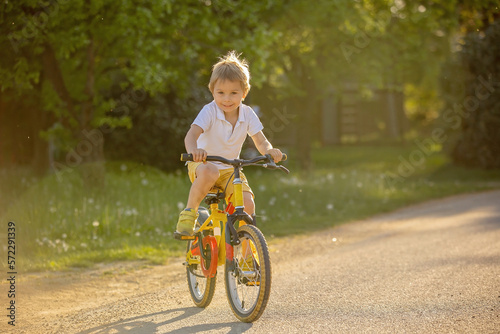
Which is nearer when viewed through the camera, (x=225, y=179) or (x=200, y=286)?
(x=225, y=179)

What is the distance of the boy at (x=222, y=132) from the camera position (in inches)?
197

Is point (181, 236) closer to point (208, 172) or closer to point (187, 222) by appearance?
point (187, 222)

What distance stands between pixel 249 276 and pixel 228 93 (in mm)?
1358

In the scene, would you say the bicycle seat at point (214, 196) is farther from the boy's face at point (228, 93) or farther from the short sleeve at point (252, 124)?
the boy's face at point (228, 93)

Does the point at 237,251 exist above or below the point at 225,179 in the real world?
below

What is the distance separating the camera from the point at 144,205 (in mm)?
10680

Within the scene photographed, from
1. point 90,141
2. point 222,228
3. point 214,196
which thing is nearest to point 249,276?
point 222,228

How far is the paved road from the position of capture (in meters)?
4.85

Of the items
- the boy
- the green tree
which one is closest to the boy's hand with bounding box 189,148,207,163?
the boy

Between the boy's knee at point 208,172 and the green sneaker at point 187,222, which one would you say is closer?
the boy's knee at point 208,172

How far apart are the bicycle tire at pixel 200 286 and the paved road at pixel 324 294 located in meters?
0.08

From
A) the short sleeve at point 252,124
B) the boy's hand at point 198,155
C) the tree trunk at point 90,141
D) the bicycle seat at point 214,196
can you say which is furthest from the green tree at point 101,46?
the boy's hand at point 198,155

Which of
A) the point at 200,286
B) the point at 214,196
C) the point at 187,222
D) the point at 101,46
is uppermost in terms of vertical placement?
the point at 101,46

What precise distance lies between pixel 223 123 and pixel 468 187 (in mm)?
11515
